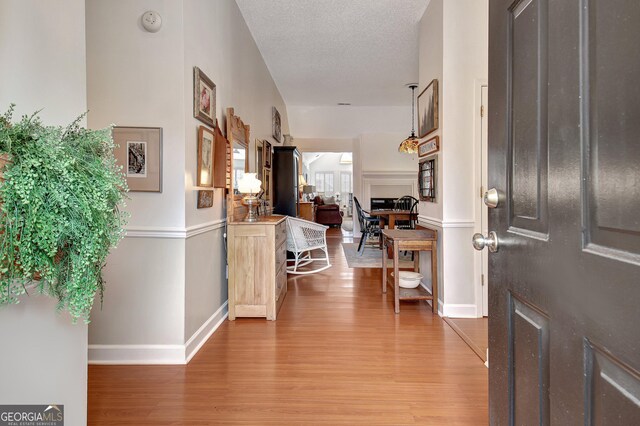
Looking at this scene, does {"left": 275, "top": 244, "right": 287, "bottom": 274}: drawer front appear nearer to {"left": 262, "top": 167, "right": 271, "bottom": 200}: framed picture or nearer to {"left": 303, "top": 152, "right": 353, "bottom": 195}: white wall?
{"left": 262, "top": 167, "right": 271, "bottom": 200}: framed picture

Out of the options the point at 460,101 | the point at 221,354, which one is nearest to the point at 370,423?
the point at 221,354

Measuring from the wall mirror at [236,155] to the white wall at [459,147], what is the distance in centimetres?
192

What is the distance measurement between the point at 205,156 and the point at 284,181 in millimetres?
2774

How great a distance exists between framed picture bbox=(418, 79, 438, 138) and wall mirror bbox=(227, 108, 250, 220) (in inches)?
74.2

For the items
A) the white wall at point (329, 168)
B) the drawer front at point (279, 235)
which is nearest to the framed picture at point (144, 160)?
the drawer front at point (279, 235)

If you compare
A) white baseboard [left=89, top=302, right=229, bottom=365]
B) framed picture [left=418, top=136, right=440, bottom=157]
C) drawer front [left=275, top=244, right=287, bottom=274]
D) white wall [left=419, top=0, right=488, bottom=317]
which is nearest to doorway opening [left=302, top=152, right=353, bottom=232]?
framed picture [left=418, top=136, right=440, bottom=157]

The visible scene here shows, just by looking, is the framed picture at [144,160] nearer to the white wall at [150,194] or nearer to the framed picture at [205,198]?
the white wall at [150,194]

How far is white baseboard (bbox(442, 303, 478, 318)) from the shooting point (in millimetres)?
3152

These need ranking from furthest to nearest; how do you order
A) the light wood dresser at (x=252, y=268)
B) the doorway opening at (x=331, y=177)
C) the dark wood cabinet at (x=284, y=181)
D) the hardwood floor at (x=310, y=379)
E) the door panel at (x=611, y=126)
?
the doorway opening at (x=331, y=177) → the dark wood cabinet at (x=284, y=181) → the light wood dresser at (x=252, y=268) → the hardwood floor at (x=310, y=379) → the door panel at (x=611, y=126)

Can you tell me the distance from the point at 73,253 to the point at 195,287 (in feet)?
5.49

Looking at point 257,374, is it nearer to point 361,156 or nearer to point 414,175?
point 361,156

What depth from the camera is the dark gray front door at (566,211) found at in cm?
55

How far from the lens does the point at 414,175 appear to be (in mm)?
8953

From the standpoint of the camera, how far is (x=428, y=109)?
139 inches
